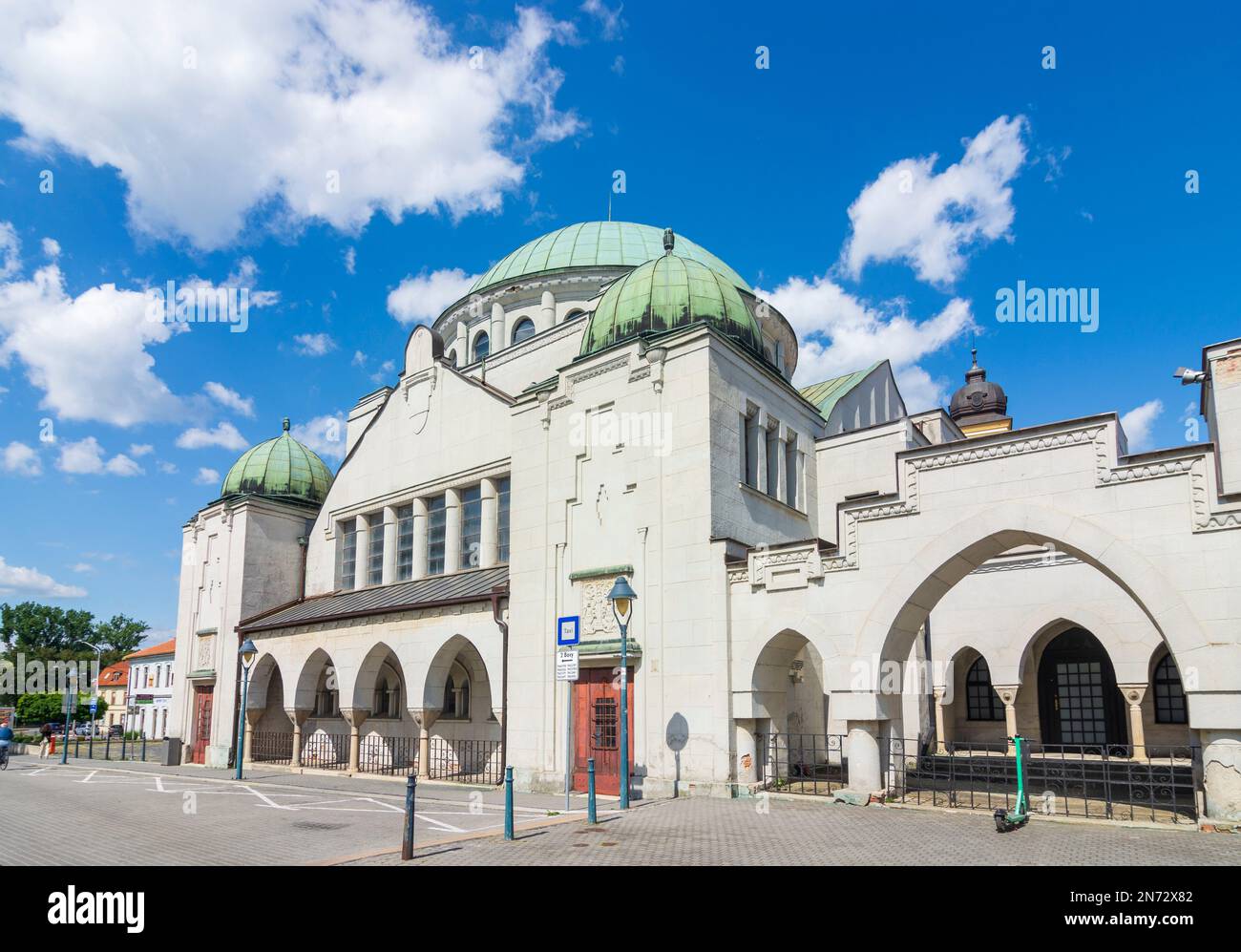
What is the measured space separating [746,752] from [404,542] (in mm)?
15105

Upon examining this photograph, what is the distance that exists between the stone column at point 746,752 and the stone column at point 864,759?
1847 millimetres

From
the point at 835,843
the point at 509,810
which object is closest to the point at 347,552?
the point at 509,810

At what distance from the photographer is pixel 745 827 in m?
12.9

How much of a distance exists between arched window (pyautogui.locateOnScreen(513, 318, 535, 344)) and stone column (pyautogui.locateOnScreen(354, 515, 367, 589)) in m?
8.32

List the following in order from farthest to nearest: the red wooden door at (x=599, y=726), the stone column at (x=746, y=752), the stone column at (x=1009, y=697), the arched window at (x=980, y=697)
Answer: the arched window at (x=980, y=697) → the stone column at (x=1009, y=697) → the red wooden door at (x=599, y=726) → the stone column at (x=746, y=752)

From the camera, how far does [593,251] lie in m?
33.0

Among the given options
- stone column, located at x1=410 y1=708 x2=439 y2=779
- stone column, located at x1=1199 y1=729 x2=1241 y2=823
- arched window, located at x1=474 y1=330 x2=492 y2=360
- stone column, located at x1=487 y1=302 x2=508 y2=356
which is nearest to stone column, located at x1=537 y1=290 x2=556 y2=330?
stone column, located at x1=487 y1=302 x2=508 y2=356

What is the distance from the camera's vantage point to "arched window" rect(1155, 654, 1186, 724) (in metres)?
25.0

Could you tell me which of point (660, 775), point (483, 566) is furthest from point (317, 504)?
point (660, 775)

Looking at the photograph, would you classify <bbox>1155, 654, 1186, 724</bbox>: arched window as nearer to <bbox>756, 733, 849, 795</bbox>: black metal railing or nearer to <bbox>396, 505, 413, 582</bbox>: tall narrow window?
<bbox>756, 733, 849, 795</bbox>: black metal railing

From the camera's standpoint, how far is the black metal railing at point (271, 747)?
2934 centimetres

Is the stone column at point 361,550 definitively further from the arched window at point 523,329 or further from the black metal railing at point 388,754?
the arched window at point 523,329

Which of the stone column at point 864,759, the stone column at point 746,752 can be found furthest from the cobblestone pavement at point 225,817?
the stone column at point 864,759
